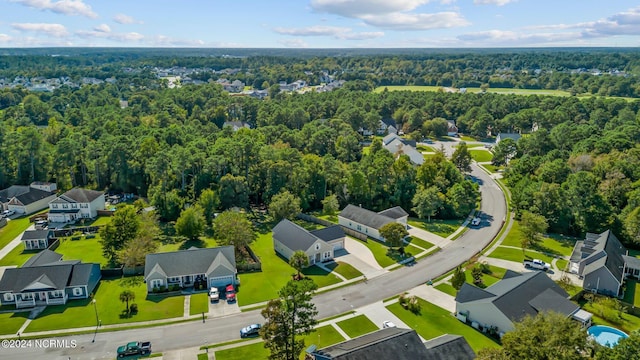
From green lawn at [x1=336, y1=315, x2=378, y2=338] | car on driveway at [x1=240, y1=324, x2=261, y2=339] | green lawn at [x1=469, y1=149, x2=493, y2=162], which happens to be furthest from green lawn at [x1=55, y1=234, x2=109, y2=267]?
green lawn at [x1=469, y1=149, x2=493, y2=162]

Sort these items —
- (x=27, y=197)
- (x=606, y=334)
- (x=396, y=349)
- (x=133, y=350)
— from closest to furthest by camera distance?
(x=396, y=349) → (x=133, y=350) → (x=606, y=334) → (x=27, y=197)

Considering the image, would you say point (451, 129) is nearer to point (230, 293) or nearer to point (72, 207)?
point (230, 293)

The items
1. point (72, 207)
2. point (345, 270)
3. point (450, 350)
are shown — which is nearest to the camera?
point (450, 350)

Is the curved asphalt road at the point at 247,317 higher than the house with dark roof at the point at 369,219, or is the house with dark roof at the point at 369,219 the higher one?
the house with dark roof at the point at 369,219

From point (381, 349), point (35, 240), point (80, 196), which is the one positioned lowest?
point (35, 240)

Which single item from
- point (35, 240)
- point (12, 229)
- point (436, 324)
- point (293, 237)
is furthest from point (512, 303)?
point (12, 229)

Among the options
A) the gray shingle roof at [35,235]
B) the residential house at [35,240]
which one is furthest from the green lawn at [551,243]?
the gray shingle roof at [35,235]

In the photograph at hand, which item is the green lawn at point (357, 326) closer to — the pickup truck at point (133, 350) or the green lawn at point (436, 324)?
the green lawn at point (436, 324)
